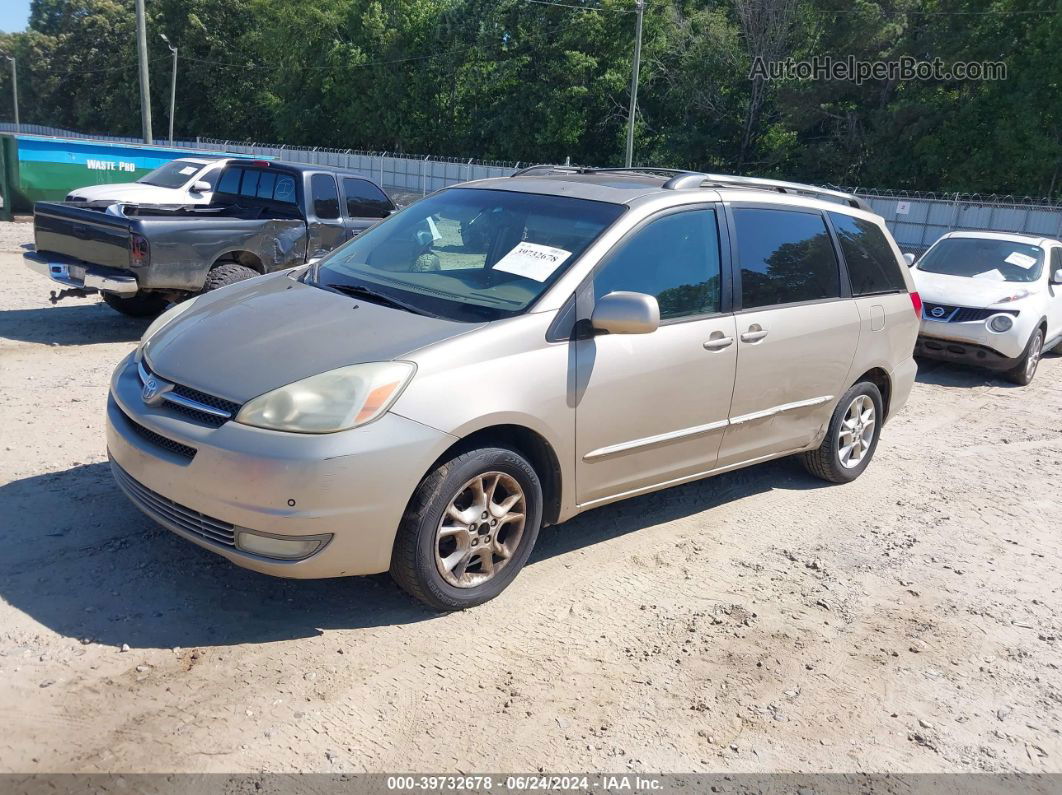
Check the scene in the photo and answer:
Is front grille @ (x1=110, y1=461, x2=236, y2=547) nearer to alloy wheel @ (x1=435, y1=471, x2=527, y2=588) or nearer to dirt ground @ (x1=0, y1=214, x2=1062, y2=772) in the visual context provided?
dirt ground @ (x1=0, y1=214, x2=1062, y2=772)

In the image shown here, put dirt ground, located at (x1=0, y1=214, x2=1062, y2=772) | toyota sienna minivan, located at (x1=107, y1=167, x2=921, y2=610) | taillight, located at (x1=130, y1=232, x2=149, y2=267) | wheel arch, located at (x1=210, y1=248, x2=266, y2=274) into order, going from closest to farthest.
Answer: dirt ground, located at (x1=0, y1=214, x2=1062, y2=772) → toyota sienna minivan, located at (x1=107, y1=167, x2=921, y2=610) → taillight, located at (x1=130, y1=232, x2=149, y2=267) → wheel arch, located at (x1=210, y1=248, x2=266, y2=274)

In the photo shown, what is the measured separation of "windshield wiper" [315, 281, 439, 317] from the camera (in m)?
4.00

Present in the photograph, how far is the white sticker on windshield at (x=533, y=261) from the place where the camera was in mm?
4086

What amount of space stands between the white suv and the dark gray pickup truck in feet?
21.9

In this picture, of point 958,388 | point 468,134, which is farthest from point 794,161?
point 958,388

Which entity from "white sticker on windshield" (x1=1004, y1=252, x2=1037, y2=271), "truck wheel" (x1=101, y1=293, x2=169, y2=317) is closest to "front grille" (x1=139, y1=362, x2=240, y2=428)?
"truck wheel" (x1=101, y1=293, x2=169, y2=317)

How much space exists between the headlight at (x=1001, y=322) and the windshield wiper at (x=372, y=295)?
315 inches

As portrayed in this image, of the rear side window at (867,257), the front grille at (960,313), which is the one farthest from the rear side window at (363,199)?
the front grille at (960,313)

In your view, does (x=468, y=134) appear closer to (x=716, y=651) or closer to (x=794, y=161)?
(x=794, y=161)

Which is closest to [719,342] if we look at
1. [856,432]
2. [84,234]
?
[856,432]

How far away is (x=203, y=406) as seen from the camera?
136 inches

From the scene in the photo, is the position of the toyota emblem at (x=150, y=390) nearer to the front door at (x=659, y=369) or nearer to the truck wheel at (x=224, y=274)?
the front door at (x=659, y=369)

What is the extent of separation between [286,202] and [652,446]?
6617 millimetres

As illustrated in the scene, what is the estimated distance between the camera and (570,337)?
3934mm
